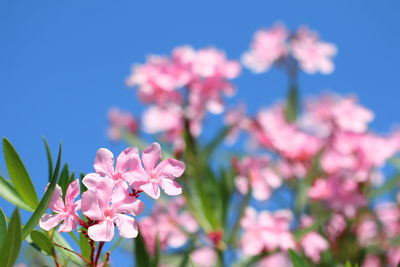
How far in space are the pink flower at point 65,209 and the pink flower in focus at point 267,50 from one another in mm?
1877

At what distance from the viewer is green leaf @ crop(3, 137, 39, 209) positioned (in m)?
0.64

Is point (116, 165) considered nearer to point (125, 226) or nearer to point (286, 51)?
point (125, 226)

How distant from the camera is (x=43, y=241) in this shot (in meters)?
0.63

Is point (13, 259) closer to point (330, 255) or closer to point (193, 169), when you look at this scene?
point (193, 169)

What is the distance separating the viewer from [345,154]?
2.01 m

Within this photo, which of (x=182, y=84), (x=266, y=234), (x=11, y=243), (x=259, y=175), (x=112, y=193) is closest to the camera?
(x=11, y=243)

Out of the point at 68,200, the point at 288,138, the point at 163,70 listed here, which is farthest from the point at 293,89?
the point at 68,200

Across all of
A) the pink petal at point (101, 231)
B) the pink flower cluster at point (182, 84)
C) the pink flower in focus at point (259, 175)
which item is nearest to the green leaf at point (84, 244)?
the pink petal at point (101, 231)

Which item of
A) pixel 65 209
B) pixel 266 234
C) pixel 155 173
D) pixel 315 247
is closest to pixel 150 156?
pixel 155 173

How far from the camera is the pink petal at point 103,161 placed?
1.96 feet

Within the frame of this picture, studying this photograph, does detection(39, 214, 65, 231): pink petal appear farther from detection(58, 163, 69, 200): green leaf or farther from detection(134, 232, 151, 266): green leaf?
detection(134, 232, 151, 266): green leaf

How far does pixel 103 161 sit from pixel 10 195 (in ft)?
0.68

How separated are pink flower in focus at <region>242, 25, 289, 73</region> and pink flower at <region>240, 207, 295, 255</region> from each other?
0.99 metres

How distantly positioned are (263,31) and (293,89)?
16.1 inches
